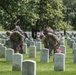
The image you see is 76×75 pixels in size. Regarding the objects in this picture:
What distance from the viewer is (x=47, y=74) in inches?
610

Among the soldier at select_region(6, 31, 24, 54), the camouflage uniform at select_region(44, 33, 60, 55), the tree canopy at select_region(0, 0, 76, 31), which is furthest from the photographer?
the tree canopy at select_region(0, 0, 76, 31)

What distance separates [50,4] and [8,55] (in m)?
28.9

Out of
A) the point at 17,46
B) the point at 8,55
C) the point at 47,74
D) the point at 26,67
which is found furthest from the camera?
the point at 17,46

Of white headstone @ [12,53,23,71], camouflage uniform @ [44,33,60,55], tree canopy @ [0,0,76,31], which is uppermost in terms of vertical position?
tree canopy @ [0,0,76,31]

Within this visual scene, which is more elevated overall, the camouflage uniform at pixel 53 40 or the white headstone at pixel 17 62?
the camouflage uniform at pixel 53 40

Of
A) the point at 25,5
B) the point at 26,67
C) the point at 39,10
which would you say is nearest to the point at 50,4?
the point at 39,10

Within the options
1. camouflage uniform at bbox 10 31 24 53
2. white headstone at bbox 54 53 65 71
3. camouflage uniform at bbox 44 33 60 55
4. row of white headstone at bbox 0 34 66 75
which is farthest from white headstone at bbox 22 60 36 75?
camouflage uniform at bbox 10 31 24 53

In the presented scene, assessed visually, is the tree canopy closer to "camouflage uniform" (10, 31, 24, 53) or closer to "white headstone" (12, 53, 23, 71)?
"camouflage uniform" (10, 31, 24, 53)

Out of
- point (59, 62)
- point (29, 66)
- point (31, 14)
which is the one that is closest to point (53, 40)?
point (59, 62)

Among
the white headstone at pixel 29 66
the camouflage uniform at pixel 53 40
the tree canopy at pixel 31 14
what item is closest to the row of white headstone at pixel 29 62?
the white headstone at pixel 29 66

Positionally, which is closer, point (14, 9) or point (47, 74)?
point (47, 74)

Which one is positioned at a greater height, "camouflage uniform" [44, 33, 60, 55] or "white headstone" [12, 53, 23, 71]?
"camouflage uniform" [44, 33, 60, 55]

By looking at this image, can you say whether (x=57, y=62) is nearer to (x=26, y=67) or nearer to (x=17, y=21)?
(x=26, y=67)

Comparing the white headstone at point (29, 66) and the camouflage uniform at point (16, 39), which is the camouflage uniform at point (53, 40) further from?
the white headstone at point (29, 66)
